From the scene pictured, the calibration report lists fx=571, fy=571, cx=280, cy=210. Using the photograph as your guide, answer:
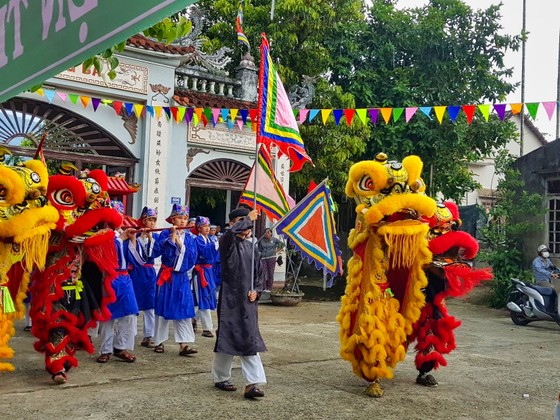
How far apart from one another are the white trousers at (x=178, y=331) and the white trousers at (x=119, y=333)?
475 millimetres

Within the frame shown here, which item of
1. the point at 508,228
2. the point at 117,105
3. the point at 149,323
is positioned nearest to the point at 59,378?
the point at 149,323

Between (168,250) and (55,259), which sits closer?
(55,259)

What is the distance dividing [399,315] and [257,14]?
965cm

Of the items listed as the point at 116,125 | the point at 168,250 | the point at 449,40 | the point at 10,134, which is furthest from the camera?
the point at 449,40

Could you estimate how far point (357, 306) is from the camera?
509 cm

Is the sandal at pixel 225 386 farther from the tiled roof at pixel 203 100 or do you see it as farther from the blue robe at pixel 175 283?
the tiled roof at pixel 203 100

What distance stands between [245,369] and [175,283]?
2048 mm

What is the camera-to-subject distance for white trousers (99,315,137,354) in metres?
5.89

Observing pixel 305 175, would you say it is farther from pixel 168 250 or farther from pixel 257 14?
pixel 168 250

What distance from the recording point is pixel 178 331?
626cm

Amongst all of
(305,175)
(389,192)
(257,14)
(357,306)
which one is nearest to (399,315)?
(357,306)

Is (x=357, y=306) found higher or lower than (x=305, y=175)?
lower

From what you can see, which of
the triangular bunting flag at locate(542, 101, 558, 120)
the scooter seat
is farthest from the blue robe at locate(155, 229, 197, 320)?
the scooter seat

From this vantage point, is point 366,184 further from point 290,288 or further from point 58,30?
point 290,288
